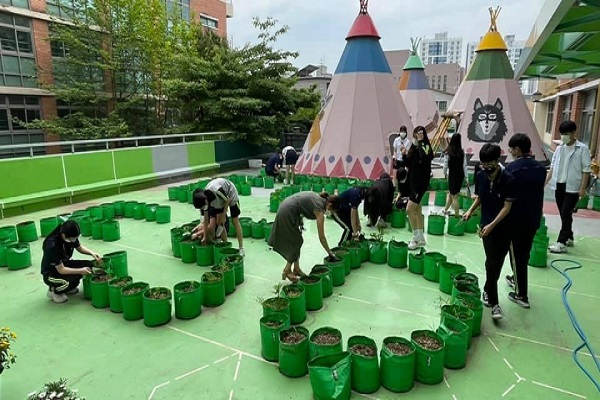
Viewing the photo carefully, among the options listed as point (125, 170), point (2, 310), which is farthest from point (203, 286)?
point (125, 170)

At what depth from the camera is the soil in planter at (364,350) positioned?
9.16ft

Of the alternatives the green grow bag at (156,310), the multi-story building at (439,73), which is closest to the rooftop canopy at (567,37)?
the green grow bag at (156,310)

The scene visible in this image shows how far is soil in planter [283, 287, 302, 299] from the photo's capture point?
3570mm

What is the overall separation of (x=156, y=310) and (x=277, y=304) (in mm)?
1130

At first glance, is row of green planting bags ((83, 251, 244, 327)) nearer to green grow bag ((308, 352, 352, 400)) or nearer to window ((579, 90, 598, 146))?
green grow bag ((308, 352, 352, 400))

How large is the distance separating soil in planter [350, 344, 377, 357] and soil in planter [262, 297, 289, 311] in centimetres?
79

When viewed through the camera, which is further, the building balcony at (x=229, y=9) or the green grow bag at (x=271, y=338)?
the building balcony at (x=229, y=9)

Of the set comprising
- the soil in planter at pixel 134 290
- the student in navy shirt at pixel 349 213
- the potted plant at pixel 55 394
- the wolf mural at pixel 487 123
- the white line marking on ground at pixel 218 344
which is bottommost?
the white line marking on ground at pixel 218 344

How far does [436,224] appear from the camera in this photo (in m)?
6.24

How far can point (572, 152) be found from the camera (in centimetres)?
486

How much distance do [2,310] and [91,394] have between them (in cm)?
200

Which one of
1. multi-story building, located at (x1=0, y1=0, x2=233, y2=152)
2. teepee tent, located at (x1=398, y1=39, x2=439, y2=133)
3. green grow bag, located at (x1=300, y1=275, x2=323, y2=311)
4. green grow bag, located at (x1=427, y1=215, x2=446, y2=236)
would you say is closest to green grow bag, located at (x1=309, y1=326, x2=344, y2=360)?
green grow bag, located at (x1=300, y1=275, x2=323, y2=311)

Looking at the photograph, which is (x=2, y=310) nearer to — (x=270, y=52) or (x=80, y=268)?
(x=80, y=268)

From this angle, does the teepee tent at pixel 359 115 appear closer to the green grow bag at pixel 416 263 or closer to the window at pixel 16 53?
the green grow bag at pixel 416 263
